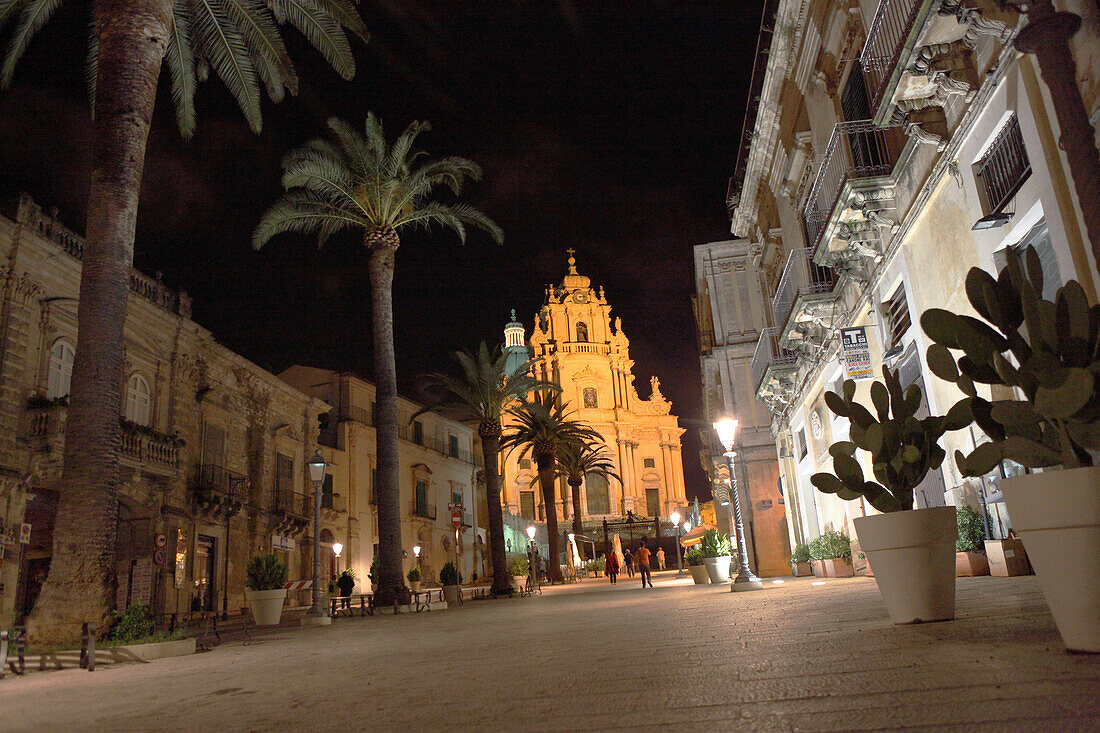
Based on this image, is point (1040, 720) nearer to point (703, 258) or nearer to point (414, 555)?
point (703, 258)

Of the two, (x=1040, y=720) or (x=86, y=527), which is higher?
(x=86, y=527)

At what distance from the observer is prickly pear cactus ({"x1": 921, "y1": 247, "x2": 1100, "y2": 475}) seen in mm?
3650

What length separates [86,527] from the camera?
32.8ft

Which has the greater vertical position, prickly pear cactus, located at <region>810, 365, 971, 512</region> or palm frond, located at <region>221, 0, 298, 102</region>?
palm frond, located at <region>221, 0, 298, 102</region>

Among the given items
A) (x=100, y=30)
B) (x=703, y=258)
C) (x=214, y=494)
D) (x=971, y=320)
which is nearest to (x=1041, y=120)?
(x=971, y=320)

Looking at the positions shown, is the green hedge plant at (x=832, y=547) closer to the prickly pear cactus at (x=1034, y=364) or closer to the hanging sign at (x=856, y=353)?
the hanging sign at (x=856, y=353)

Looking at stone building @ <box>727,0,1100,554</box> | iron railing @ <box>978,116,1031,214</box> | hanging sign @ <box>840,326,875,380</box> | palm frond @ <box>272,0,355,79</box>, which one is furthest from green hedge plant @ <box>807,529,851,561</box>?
palm frond @ <box>272,0,355,79</box>

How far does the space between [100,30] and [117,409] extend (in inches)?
231

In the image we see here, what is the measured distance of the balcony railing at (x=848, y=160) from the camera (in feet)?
42.3

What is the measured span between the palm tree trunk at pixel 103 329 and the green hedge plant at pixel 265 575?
343 inches

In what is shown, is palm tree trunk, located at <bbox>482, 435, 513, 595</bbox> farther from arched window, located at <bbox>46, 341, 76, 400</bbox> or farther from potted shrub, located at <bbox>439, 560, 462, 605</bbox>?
arched window, located at <bbox>46, 341, 76, 400</bbox>

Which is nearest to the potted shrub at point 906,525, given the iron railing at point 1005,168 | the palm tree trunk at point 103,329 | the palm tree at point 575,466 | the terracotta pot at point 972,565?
the iron railing at point 1005,168

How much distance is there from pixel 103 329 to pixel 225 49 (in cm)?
707

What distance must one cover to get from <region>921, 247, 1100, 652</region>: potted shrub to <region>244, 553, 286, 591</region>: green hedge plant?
17831 millimetres
